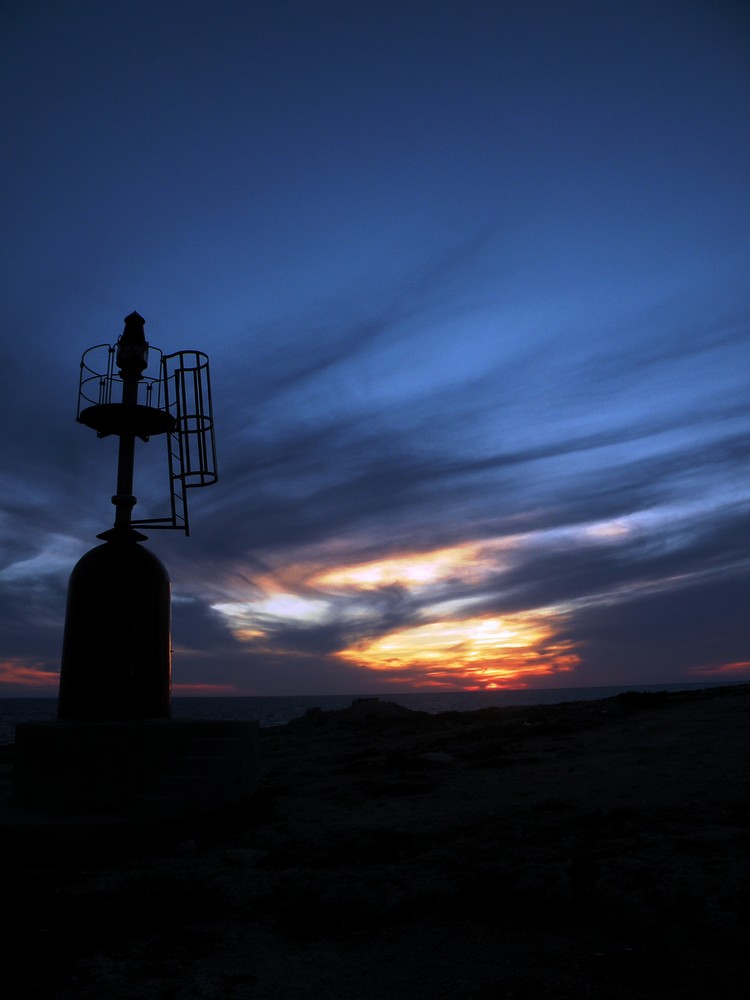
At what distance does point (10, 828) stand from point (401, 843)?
5.27m

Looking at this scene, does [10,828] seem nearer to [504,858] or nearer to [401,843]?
[401,843]

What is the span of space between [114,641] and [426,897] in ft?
23.1

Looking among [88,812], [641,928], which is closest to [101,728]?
[88,812]

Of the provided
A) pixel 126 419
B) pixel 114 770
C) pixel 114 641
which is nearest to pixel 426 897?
pixel 114 770

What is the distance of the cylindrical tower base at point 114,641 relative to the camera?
38.0ft

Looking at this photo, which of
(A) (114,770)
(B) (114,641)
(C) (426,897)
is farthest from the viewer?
(B) (114,641)

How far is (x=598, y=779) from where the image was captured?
1129 centimetres

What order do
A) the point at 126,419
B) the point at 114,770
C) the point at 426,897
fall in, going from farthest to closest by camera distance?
the point at 126,419 → the point at 114,770 → the point at 426,897

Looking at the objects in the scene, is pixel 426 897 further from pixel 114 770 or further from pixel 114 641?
pixel 114 641

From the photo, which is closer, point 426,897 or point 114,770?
point 426,897

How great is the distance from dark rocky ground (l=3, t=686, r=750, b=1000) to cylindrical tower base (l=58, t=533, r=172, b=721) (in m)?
2.49

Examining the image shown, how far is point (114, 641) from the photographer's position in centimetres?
1172

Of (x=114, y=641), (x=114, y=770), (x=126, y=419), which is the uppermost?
(x=126, y=419)

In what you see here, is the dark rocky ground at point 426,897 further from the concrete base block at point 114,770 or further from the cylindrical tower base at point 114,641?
the cylindrical tower base at point 114,641
